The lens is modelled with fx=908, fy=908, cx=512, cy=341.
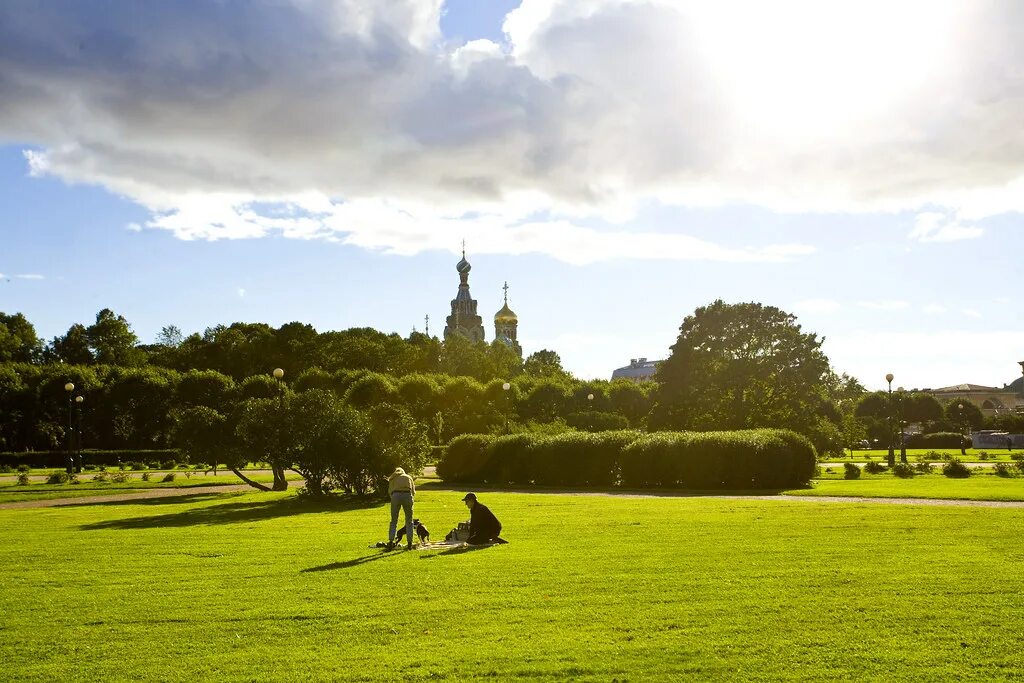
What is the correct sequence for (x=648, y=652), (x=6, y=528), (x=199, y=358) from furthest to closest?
(x=199, y=358) → (x=6, y=528) → (x=648, y=652)

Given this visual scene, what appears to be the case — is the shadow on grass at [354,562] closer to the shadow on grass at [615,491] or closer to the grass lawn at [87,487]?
the shadow on grass at [615,491]

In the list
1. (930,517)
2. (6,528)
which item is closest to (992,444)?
(930,517)

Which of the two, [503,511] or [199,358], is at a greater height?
[199,358]

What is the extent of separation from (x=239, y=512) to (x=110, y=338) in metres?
87.8

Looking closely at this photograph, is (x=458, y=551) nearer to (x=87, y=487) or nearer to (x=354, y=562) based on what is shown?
(x=354, y=562)

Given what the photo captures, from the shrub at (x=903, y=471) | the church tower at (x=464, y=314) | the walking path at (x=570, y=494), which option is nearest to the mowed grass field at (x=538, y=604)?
the walking path at (x=570, y=494)

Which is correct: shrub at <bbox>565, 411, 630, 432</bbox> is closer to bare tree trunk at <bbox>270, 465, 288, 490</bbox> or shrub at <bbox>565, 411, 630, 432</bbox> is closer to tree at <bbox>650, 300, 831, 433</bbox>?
tree at <bbox>650, 300, 831, 433</bbox>

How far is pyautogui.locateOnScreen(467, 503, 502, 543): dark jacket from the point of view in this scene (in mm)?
17047

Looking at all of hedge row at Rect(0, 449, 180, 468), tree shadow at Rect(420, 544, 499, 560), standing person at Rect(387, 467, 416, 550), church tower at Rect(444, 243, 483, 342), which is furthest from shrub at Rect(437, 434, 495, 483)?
church tower at Rect(444, 243, 483, 342)

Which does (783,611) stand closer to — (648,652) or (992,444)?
(648,652)

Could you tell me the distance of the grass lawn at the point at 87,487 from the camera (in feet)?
114

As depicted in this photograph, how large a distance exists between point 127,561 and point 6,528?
28.2 feet

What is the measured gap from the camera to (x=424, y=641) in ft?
30.8

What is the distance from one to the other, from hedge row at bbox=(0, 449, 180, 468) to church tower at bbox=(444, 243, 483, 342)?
122m
